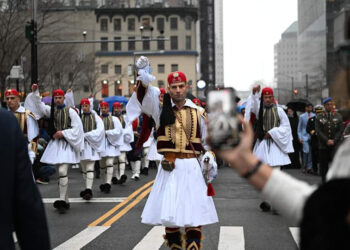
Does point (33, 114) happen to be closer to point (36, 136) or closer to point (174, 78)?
point (36, 136)

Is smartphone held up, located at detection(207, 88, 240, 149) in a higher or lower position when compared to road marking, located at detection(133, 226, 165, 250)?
higher

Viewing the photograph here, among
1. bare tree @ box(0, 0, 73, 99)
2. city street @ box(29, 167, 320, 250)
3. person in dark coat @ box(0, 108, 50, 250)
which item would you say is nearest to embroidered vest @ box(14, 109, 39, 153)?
city street @ box(29, 167, 320, 250)

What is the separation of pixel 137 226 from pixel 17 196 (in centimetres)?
696

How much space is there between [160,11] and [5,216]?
9375cm

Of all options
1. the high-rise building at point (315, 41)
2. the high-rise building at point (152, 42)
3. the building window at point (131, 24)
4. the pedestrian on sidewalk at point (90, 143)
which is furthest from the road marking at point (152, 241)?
the building window at point (131, 24)

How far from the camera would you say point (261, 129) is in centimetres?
1130

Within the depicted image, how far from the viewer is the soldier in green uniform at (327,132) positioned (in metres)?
15.1

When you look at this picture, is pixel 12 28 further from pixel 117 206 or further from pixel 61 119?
pixel 117 206

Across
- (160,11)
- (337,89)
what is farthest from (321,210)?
(160,11)

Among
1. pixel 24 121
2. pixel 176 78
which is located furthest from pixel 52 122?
pixel 176 78

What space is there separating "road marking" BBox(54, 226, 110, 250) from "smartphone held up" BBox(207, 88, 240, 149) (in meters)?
6.35

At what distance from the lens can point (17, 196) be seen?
2.95 m

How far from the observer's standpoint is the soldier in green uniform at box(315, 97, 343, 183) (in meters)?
15.1

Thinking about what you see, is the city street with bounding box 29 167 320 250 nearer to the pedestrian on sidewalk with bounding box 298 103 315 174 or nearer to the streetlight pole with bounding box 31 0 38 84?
the pedestrian on sidewalk with bounding box 298 103 315 174
